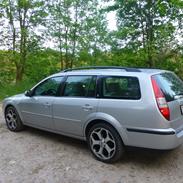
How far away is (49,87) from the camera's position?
196 inches

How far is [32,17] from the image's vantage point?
12.2m

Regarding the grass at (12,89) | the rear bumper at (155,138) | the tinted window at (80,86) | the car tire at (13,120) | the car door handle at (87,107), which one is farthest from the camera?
the grass at (12,89)

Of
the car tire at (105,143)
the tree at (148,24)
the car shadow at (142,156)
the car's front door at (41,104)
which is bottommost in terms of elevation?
the car shadow at (142,156)

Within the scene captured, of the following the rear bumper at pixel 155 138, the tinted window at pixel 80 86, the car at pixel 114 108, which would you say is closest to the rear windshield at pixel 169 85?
the car at pixel 114 108

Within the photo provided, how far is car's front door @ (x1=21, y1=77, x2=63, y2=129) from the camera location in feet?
15.8

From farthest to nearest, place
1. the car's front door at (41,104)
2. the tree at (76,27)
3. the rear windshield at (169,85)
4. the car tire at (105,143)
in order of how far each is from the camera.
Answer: the tree at (76,27) → the car's front door at (41,104) → the car tire at (105,143) → the rear windshield at (169,85)

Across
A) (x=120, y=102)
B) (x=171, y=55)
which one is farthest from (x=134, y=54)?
(x=120, y=102)

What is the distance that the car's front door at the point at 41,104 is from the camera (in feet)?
15.8

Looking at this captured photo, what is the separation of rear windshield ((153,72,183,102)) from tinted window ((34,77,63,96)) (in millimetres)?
1839

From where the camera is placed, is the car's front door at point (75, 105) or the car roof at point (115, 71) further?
the car's front door at point (75, 105)

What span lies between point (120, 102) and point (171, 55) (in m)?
8.12

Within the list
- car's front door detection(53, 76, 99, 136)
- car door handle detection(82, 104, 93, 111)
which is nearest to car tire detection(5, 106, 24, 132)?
car's front door detection(53, 76, 99, 136)

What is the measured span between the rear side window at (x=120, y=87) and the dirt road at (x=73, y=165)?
80 cm

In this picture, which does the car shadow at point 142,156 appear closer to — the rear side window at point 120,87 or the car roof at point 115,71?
the rear side window at point 120,87
